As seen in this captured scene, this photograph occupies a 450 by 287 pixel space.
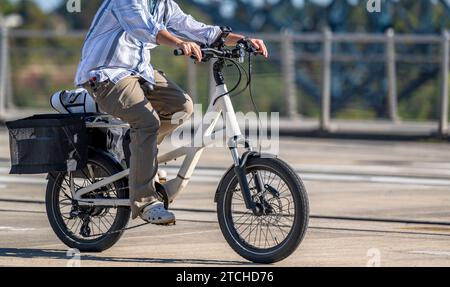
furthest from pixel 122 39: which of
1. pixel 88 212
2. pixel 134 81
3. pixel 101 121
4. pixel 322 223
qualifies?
pixel 322 223

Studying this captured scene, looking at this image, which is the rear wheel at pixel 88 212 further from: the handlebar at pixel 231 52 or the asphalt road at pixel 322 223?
the handlebar at pixel 231 52

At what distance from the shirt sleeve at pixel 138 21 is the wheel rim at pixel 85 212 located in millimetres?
1022

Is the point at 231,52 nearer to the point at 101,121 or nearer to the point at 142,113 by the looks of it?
the point at 142,113

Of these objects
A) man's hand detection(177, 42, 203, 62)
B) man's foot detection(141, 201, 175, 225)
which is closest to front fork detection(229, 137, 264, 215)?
man's foot detection(141, 201, 175, 225)

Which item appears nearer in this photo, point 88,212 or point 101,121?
point 101,121

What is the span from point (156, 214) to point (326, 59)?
11.0 m

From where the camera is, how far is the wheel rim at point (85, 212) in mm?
7922

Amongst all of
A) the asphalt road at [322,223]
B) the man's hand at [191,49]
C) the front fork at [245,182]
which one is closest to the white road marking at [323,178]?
the asphalt road at [322,223]

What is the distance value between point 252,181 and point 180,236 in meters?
1.26

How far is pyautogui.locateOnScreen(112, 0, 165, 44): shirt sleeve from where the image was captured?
727cm

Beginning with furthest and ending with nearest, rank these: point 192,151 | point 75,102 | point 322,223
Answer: point 322,223 < point 75,102 < point 192,151

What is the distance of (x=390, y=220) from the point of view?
31.4ft

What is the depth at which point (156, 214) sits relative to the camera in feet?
24.9
